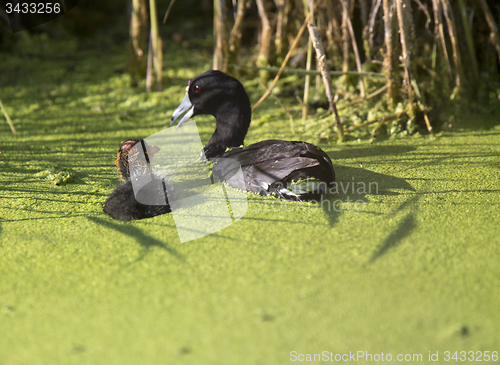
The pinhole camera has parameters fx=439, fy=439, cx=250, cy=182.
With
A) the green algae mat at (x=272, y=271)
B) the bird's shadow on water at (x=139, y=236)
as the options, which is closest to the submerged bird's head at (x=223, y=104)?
the green algae mat at (x=272, y=271)

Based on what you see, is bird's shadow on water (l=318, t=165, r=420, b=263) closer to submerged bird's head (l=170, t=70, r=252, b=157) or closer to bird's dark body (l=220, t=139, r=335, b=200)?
bird's dark body (l=220, t=139, r=335, b=200)

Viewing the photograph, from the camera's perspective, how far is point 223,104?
2.40 meters

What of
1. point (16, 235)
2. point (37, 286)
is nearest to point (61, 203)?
point (16, 235)

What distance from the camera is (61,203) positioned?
2102mm

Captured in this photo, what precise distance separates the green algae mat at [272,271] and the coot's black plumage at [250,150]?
0.10m

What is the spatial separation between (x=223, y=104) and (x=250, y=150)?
385 mm

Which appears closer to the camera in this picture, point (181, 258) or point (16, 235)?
point (181, 258)

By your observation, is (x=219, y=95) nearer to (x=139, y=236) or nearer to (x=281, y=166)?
(x=281, y=166)

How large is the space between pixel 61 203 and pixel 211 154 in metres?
0.79

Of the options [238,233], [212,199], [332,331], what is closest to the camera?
[332,331]

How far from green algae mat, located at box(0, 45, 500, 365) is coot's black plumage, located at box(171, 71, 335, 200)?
10 centimetres

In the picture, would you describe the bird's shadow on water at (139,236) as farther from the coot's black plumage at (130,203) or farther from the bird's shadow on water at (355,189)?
the bird's shadow on water at (355,189)

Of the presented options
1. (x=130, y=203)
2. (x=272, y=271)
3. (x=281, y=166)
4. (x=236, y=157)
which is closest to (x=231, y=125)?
(x=236, y=157)

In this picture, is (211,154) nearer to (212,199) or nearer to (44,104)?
(212,199)
